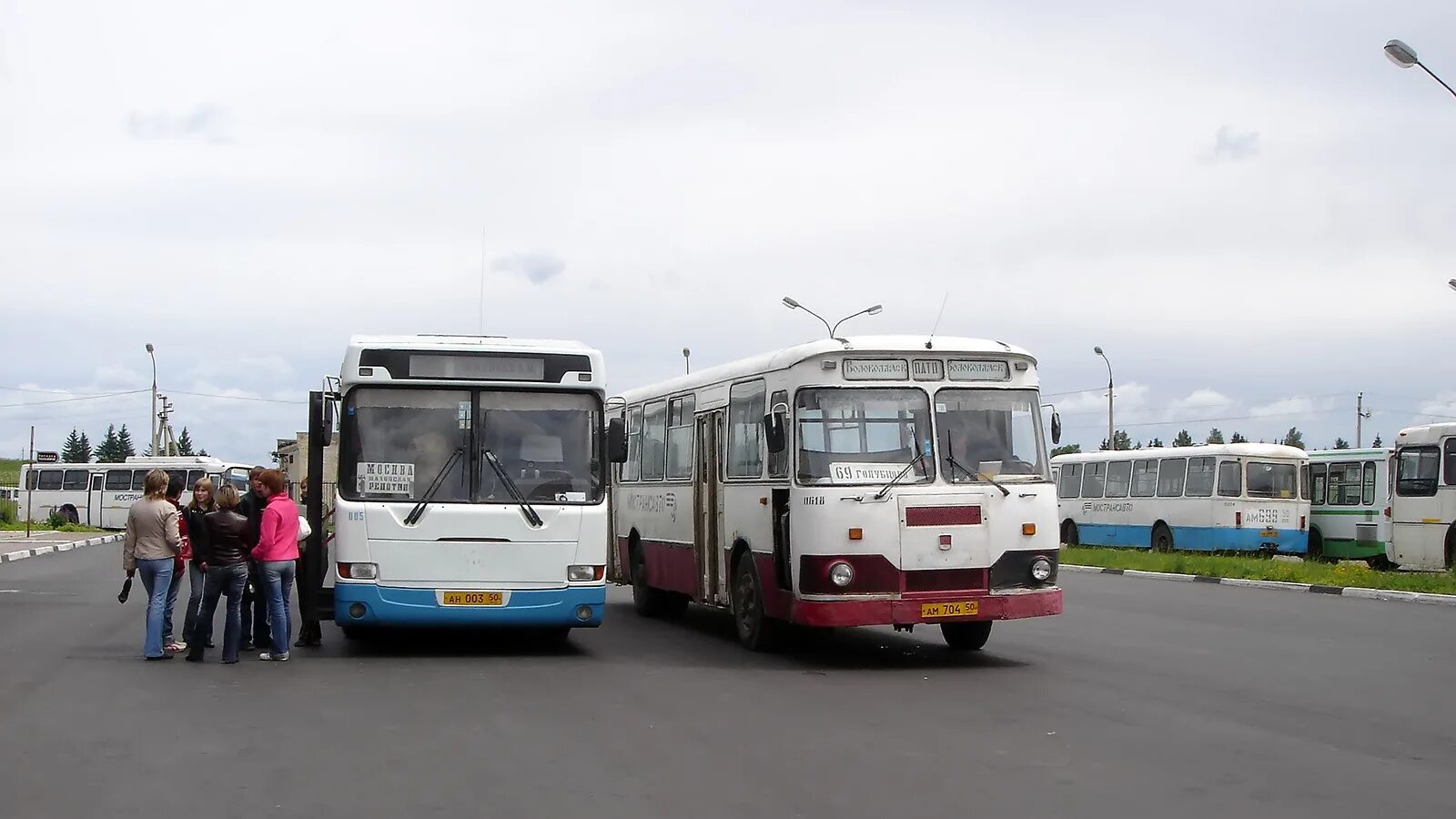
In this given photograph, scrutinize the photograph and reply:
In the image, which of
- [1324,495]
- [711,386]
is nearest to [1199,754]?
[711,386]

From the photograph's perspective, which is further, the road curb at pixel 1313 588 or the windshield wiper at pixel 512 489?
the road curb at pixel 1313 588

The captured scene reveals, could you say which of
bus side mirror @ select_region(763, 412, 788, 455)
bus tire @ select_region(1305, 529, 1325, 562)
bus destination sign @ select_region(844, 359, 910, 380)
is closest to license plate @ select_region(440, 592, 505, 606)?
bus side mirror @ select_region(763, 412, 788, 455)

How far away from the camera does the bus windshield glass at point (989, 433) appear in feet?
48.2

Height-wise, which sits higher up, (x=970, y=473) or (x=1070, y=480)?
(x=1070, y=480)

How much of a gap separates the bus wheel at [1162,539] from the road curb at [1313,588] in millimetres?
6169

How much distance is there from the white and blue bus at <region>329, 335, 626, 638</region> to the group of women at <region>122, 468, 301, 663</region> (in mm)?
547

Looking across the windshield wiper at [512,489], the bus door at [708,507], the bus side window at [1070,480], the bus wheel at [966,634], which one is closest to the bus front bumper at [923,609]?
the bus wheel at [966,634]

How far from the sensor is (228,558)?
1455cm

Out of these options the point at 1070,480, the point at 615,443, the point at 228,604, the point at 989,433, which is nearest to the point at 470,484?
the point at 615,443

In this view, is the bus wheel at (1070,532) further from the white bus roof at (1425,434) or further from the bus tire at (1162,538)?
the white bus roof at (1425,434)

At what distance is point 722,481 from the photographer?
17172mm

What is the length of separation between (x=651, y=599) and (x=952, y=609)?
7.55m

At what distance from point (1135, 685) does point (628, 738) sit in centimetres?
508

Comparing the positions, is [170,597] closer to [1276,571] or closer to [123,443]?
[1276,571]
